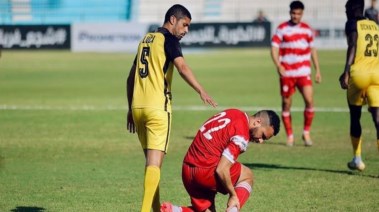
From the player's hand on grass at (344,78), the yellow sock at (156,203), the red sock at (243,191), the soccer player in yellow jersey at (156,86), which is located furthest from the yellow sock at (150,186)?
the player's hand on grass at (344,78)

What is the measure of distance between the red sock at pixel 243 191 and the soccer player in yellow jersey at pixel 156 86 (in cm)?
84

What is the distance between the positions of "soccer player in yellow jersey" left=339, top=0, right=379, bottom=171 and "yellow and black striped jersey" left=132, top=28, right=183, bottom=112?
418cm

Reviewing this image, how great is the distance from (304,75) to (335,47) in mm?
29707

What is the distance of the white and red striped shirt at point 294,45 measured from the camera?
16.3 m

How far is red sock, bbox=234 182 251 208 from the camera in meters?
8.39

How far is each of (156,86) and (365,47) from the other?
4.73 meters

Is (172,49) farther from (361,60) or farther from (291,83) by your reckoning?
(291,83)

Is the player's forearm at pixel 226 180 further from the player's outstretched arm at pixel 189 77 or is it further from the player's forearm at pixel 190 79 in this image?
the player's forearm at pixel 190 79

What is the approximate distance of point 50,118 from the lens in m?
20.4

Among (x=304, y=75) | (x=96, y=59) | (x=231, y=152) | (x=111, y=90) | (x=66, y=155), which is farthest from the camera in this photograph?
(x=96, y=59)

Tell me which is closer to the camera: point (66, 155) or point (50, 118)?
point (66, 155)

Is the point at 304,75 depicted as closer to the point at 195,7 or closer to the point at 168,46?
the point at 168,46

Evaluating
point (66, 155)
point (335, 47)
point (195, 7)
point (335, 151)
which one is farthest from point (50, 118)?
point (195, 7)

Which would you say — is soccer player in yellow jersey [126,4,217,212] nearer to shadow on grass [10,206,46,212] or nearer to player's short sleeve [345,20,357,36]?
shadow on grass [10,206,46,212]
